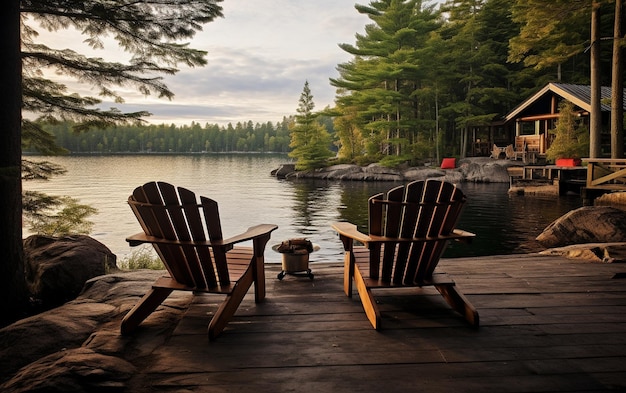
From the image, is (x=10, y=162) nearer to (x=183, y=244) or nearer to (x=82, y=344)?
(x=82, y=344)

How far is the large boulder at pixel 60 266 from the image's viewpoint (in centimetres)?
501

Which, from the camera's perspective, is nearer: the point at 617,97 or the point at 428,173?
A: the point at 617,97

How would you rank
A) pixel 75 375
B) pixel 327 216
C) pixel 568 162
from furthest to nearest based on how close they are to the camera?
1. pixel 568 162
2. pixel 327 216
3. pixel 75 375

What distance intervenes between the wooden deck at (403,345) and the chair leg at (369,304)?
0.07 m

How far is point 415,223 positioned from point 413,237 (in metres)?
0.11

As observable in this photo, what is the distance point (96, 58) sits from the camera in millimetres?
5691

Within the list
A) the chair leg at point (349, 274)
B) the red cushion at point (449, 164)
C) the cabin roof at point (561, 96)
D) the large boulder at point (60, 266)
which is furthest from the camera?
the red cushion at point (449, 164)

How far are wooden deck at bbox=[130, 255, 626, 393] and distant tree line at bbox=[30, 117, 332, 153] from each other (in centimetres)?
12708

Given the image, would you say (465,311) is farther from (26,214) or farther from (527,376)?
(26,214)

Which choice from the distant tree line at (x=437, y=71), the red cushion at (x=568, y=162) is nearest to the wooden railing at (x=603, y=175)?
the red cushion at (x=568, y=162)

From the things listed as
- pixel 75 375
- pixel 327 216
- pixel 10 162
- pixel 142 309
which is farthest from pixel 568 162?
pixel 75 375

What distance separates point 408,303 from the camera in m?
3.81

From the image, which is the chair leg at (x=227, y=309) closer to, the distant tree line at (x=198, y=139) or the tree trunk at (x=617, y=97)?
the tree trunk at (x=617, y=97)

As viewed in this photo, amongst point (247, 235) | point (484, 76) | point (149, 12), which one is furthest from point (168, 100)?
point (484, 76)
